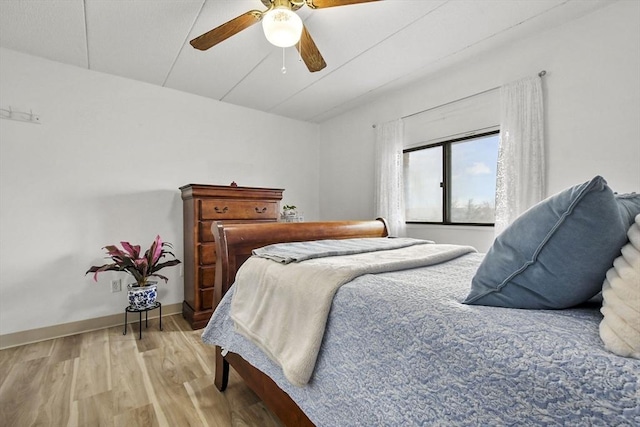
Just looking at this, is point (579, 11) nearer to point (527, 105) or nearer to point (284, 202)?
point (527, 105)

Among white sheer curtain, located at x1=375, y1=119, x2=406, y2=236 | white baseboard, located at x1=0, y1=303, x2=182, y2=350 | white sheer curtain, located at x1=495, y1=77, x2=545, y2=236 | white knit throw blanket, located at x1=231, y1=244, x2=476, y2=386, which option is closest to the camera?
white knit throw blanket, located at x1=231, y1=244, x2=476, y2=386

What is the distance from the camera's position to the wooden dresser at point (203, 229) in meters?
2.72

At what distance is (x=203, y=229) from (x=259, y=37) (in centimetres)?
171

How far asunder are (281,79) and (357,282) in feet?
8.38

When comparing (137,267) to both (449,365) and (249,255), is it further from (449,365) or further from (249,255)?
(449,365)

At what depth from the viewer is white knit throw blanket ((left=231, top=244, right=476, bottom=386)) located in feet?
3.14

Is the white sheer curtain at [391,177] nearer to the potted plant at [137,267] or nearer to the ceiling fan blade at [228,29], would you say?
the ceiling fan blade at [228,29]

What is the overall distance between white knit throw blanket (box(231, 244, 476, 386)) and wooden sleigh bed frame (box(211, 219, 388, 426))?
0.64 feet

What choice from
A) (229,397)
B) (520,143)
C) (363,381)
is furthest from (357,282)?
(520,143)

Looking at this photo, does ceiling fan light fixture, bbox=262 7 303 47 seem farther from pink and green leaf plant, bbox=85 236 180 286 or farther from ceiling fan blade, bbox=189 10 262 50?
pink and green leaf plant, bbox=85 236 180 286

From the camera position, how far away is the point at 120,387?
5.60ft

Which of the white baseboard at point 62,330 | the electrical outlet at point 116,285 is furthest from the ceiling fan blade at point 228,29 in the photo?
the white baseboard at point 62,330

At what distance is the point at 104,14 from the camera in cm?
196

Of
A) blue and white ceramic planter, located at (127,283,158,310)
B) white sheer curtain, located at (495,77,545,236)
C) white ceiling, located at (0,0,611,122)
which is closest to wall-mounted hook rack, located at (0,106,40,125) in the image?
white ceiling, located at (0,0,611,122)
